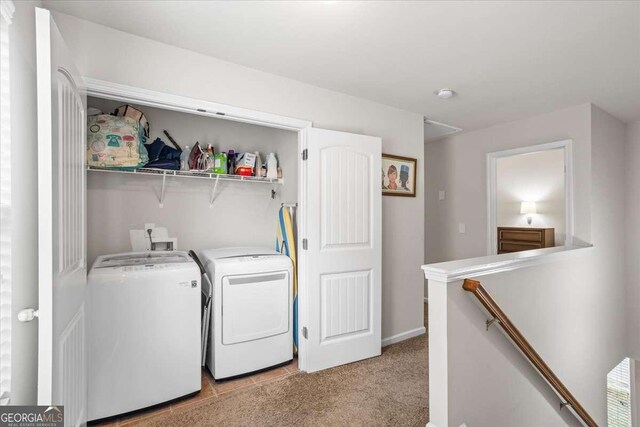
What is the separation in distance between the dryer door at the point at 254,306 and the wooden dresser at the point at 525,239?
12.0 ft

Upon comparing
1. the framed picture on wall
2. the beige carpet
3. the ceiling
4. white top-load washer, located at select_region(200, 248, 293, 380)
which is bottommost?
the beige carpet

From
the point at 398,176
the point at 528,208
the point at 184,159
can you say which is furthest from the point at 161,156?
the point at 528,208

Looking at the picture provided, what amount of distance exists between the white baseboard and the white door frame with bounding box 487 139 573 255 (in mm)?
1310

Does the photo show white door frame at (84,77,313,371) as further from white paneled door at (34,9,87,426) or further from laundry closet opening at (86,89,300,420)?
white paneled door at (34,9,87,426)

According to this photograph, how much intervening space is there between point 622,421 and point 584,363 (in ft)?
8.67

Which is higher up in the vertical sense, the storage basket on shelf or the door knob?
the storage basket on shelf

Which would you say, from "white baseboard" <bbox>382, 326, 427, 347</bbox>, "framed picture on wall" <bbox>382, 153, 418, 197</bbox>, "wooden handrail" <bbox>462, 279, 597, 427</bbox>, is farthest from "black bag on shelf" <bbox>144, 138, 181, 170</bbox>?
"white baseboard" <bbox>382, 326, 427, 347</bbox>

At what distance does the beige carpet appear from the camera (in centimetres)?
196

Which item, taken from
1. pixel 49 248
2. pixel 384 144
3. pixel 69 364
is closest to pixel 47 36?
pixel 49 248

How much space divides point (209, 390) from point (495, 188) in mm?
3640

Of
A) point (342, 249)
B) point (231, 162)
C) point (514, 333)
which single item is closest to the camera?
point (514, 333)

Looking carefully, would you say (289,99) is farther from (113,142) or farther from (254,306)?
(254,306)

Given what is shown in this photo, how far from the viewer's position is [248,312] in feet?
8.05

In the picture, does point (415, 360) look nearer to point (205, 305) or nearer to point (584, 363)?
point (584, 363)
